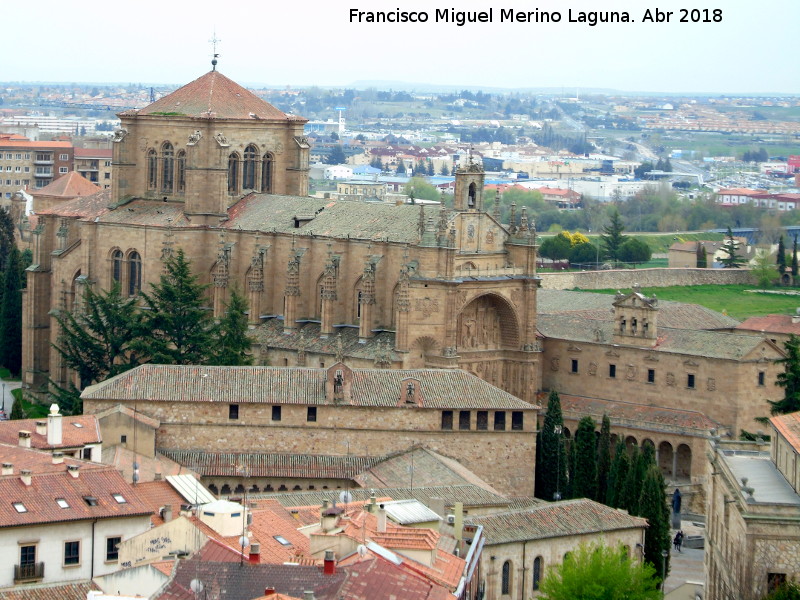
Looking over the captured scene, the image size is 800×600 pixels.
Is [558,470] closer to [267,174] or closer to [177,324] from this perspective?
[177,324]

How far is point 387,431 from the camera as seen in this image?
Answer: 79125 mm

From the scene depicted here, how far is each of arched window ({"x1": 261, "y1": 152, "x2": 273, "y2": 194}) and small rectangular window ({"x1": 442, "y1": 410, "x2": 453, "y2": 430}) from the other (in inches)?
1272

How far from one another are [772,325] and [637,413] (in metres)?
20.3

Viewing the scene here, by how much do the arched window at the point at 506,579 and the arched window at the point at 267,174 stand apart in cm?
4522

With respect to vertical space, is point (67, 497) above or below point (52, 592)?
above

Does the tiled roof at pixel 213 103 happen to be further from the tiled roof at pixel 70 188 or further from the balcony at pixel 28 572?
the balcony at pixel 28 572

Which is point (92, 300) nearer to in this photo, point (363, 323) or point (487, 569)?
point (363, 323)

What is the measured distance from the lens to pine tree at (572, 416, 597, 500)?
83.1 m

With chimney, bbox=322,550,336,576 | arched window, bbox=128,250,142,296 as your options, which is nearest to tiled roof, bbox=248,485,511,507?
chimney, bbox=322,550,336,576

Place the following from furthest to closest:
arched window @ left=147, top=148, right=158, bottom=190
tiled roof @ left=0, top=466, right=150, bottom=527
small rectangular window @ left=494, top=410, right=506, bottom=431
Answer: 1. arched window @ left=147, top=148, right=158, bottom=190
2. small rectangular window @ left=494, top=410, right=506, bottom=431
3. tiled roof @ left=0, top=466, right=150, bottom=527

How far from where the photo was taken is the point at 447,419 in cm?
8006

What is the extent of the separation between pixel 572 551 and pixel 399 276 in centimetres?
2861

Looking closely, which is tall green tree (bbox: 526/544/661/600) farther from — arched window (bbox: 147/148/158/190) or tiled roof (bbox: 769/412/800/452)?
arched window (bbox: 147/148/158/190)

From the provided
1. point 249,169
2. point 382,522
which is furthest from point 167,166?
point 382,522
